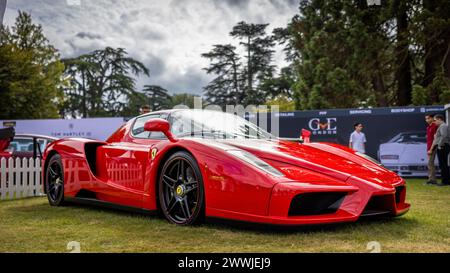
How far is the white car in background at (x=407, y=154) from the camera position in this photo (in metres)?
13.7

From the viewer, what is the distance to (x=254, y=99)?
144ft

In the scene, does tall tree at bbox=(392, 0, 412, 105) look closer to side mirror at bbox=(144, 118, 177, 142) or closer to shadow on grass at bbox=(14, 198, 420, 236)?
shadow on grass at bbox=(14, 198, 420, 236)

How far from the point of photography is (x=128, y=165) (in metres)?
5.35

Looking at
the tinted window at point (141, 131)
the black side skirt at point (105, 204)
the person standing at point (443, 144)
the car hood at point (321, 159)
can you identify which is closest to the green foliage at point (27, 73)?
the person standing at point (443, 144)

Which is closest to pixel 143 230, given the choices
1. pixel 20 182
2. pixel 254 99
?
pixel 20 182

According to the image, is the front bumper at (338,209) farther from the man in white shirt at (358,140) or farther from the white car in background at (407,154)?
the white car in background at (407,154)

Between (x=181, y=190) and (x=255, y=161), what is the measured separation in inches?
33.3

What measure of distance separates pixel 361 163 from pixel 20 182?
6419 mm

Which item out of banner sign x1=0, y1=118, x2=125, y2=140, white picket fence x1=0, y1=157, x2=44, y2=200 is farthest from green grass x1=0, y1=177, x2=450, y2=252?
banner sign x1=0, y1=118, x2=125, y2=140

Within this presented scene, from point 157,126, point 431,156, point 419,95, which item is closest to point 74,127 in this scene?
point 419,95

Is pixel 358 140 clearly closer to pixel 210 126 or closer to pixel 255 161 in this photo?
pixel 210 126

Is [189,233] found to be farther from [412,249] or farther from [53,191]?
[53,191]

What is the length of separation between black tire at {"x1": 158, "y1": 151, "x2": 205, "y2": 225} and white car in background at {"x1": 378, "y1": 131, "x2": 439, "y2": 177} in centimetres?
1074
